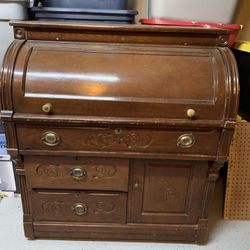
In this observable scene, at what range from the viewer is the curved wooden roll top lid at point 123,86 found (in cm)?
118

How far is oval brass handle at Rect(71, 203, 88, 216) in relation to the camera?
1.43 meters

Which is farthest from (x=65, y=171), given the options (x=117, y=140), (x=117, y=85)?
(x=117, y=85)

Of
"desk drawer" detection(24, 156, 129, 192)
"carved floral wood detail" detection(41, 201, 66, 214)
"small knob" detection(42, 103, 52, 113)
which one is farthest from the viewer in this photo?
"carved floral wood detail" detection(41, 201, 66, 214)

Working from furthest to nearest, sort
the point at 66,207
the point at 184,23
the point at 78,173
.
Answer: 1. the point at 184,23
2. the point at 66,207
3. the point at 78,173

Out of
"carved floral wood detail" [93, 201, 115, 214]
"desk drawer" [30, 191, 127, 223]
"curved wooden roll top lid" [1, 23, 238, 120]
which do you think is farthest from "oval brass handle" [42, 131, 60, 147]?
"carved floral wood detail" [93, 201, 115, 214]

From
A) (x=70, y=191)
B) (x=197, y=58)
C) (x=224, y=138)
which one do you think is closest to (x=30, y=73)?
(x=70, y=191)

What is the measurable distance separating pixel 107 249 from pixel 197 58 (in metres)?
1.04

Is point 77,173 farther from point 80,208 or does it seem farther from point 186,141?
point 186,141

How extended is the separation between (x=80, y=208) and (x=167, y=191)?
436mm

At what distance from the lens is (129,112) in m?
1.19

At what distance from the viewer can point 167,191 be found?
1404 mm

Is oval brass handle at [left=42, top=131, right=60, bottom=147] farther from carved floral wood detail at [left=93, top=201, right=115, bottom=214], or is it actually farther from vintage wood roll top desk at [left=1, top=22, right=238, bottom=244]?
carved floral wood detail at [left=93, top=201, right=115, bottom=214]

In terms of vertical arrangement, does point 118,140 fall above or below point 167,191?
above

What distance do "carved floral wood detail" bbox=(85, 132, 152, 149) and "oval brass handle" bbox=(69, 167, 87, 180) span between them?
0.48 ft
